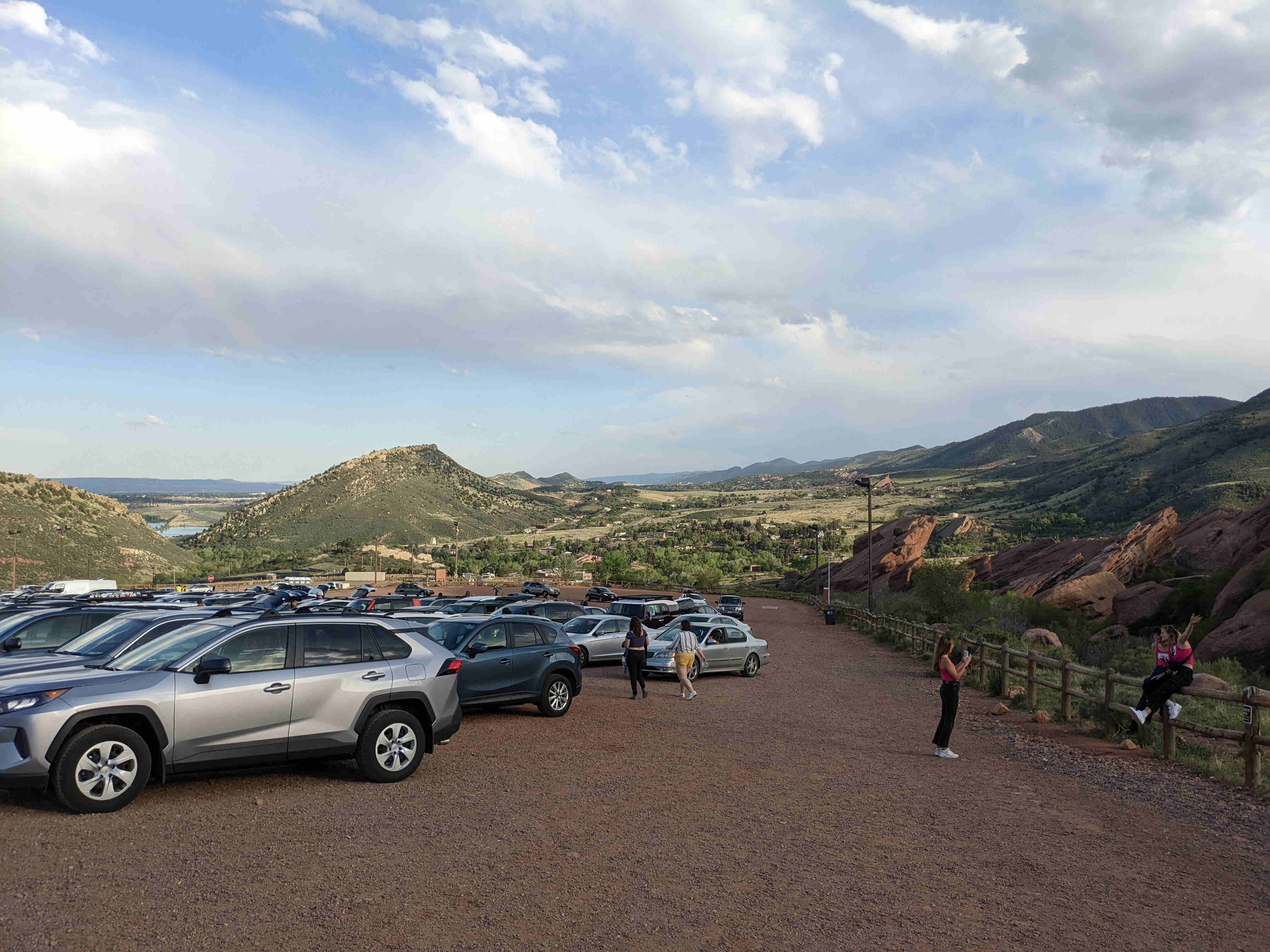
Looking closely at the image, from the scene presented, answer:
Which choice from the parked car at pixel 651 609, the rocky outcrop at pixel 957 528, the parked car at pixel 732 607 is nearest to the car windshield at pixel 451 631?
the parked car at pixel 651 609

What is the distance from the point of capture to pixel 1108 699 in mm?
13461

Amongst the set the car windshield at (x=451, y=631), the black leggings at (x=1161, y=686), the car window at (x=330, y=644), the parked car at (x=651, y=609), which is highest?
the car window at (x=330, y=644)

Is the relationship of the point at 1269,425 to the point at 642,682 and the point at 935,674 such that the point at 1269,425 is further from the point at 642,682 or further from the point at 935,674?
the point at 642,682

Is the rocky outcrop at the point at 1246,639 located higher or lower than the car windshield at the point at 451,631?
lower

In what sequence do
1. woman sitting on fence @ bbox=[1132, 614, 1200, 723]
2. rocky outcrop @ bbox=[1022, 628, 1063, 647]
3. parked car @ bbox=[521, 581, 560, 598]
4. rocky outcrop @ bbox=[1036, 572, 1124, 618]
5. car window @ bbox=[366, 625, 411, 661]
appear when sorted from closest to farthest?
car window @ bbox=[366, 625, 411, 661]
woman sitting on fence @ bbox=[1132, 614, 1200, 723]
rocky outcrop @ bbox=[1022, 628, 1063, 647]
rocky outcrop @ bbox=[1036, 572, 1124, 618]
parked car @ bbox=[521, 581, 560, 598]

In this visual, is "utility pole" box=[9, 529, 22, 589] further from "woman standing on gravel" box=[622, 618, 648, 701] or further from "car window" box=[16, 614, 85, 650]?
"woman standing on gravel" box=[622, 618, 648, 701]

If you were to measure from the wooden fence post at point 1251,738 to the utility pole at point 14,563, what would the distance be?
63964mm

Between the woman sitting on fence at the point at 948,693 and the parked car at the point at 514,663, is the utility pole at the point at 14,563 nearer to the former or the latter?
the parked car at the point at 514,663

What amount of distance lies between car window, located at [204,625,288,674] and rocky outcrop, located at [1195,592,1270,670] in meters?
21.7

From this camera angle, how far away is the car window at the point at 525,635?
13.9 metres

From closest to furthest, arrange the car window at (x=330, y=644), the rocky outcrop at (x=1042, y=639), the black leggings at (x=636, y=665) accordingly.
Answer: the car window at (x=330, y=644) → the black leggings at (x=636, y=665) → the rocky outcrop at (x=1042, y=639)

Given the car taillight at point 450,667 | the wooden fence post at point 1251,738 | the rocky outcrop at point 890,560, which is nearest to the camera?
the car taillight at point 450,667

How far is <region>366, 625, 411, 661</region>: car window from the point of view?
952 cm

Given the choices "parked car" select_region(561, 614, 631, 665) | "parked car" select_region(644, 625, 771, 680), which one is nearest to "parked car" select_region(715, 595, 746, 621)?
"parked car" select_region(561, 614, 631, 665)
